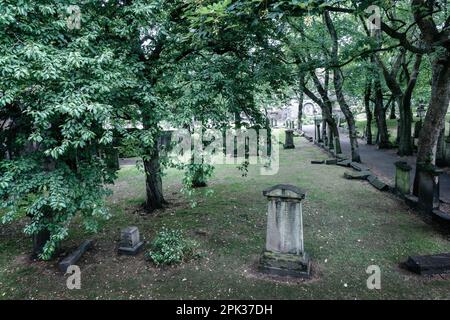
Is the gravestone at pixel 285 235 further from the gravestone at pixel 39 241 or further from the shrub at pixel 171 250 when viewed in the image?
the gravestone at pixel 39 241

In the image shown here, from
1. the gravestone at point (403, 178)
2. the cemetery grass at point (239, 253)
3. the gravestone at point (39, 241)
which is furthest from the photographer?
the gravestone at point (403, 178)

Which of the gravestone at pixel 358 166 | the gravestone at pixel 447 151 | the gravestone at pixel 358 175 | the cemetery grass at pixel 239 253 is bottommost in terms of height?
the cemetery grass at pixel 239 253

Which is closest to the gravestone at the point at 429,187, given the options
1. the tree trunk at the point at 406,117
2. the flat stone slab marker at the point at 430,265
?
the flat stone slab marker at the point at 430,265

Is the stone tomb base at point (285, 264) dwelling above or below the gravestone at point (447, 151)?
below

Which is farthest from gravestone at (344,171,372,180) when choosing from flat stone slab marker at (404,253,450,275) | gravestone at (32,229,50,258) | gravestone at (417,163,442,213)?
gravestone at (32,229,50,258)

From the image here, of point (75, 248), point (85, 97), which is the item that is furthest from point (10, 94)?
point (75, 248)

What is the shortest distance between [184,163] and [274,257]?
2711 mm

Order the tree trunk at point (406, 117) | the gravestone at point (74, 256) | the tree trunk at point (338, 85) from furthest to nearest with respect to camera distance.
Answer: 1. the tree trunk at point (406, 117)
2. the tree trunk at point (338, 85)
3. the gravestone at point (74, 256)

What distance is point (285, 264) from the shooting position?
6.14 m

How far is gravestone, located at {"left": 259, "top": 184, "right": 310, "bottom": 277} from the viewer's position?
6.06 metres

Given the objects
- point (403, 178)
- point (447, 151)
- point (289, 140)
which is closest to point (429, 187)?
point (403, 178)

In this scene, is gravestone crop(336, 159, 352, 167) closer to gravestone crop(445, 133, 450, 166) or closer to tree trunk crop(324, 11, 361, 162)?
tree trunk crop(324, 11, 361, 162)

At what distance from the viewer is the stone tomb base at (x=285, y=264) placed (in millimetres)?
6070

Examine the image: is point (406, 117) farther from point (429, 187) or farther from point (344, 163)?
point (429, 187)
